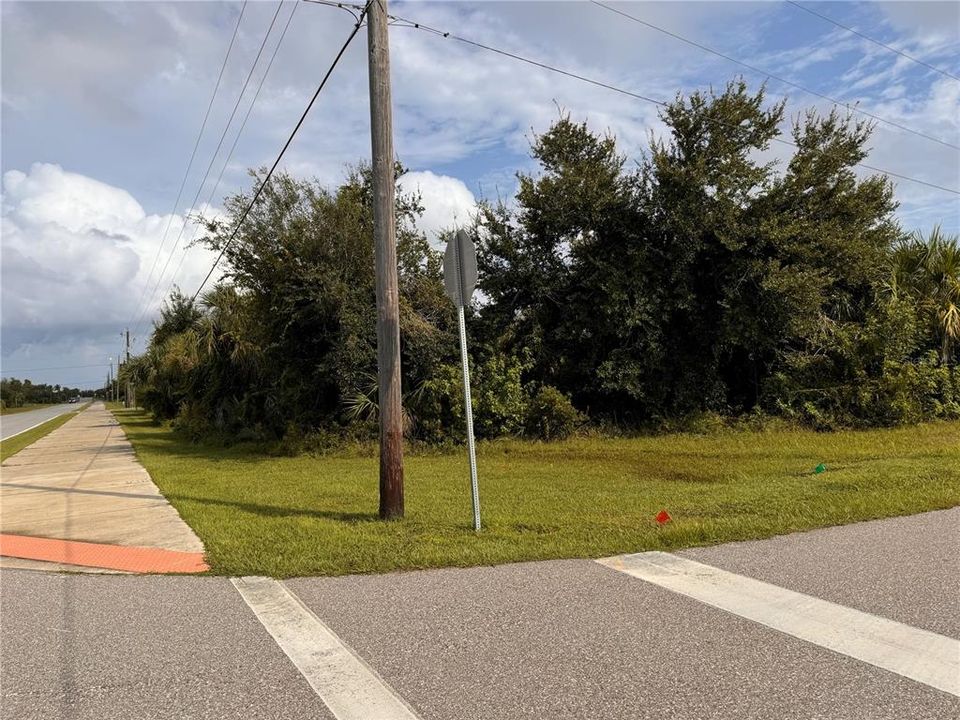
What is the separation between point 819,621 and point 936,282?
1910 centimetres

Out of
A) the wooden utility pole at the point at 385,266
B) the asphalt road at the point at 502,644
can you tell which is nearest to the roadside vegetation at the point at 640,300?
the wooden utility pole at the point at 385,266

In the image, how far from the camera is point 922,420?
57.8 feet

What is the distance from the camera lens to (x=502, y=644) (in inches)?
170

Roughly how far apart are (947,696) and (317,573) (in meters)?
4.71

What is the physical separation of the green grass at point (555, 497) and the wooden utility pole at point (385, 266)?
0.65 meters

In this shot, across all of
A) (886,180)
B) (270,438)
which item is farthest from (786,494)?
(270,438)

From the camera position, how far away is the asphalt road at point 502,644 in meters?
3.52

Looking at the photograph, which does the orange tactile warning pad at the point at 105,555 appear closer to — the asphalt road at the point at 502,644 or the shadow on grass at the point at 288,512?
the asphalt road at the point at 502,644

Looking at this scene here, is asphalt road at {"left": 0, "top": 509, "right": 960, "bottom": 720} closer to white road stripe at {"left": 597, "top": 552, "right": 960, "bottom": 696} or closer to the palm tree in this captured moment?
white road stripe at {"left": 597, "top": 552, "right": 960, "bottom": 696}

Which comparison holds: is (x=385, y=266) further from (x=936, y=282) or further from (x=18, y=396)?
(x=18, y=396)

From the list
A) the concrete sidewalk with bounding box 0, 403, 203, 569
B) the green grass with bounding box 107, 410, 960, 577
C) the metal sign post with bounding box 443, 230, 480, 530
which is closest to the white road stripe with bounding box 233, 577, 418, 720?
the green grass with bounding box 107, 410, 960, 577

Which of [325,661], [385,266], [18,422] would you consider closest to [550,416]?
[385,266]

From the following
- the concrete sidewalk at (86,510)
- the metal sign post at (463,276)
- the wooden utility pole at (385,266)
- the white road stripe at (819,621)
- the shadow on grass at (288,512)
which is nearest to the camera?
the white road stripe at (819,621)

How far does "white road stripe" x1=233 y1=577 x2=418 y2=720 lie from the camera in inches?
139
